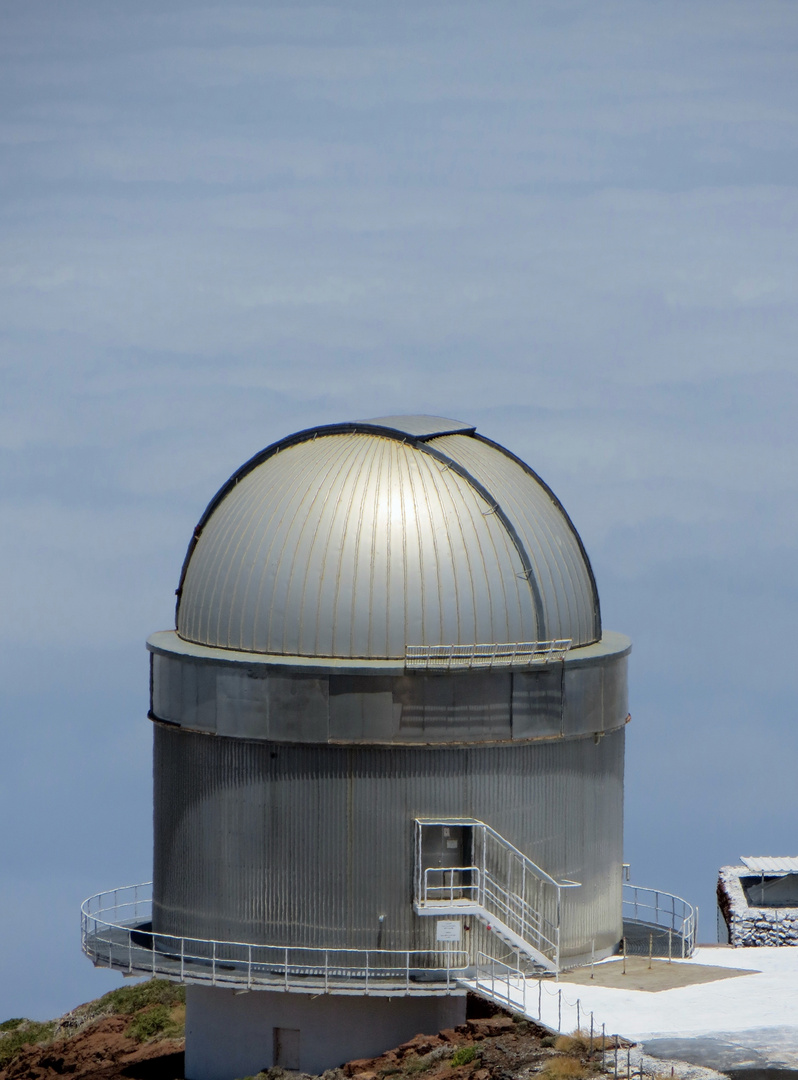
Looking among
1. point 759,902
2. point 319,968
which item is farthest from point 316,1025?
point 759,902

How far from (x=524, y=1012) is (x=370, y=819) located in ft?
14.8

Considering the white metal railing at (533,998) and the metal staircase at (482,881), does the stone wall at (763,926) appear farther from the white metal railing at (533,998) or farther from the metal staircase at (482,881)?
the white metal railing at (533,998)

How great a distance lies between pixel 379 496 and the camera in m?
37.5

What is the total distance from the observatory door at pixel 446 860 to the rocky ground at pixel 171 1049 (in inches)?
79.4

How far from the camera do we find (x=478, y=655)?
3678cm

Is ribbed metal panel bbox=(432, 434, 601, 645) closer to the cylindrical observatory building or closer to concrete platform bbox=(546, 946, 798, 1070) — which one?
the cylindrical observatory building

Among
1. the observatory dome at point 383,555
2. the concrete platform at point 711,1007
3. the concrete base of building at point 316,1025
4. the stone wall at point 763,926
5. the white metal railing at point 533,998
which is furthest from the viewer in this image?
the stone wall at point 763,926

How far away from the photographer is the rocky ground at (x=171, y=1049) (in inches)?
1266

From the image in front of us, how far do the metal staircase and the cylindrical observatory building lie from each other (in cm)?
4

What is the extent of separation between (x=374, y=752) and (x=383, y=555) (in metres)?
3.47

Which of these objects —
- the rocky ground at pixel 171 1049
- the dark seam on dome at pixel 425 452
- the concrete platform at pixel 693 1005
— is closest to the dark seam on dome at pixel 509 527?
the dark seam on dome at pixel 425 452

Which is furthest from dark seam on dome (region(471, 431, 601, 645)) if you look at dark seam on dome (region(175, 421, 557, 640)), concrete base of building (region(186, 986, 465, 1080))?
concrete base of building (region(186, 986, 465, 1080))

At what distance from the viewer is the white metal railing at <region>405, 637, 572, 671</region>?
36.4 meters

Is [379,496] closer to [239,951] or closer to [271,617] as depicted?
[271,617]
